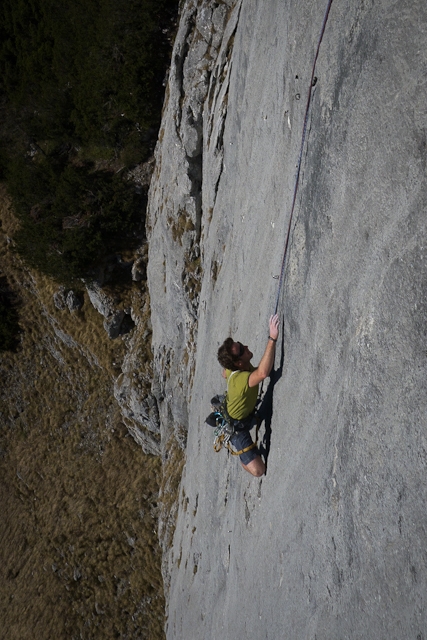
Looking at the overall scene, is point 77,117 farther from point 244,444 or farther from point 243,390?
point 244,444

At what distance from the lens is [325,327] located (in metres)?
5.41

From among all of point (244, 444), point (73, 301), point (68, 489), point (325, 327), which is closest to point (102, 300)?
point (73, 301)

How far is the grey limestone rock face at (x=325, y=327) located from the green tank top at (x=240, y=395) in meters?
0.29

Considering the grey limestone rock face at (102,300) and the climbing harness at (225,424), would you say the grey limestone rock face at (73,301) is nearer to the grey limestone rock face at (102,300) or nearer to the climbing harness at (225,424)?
the grey limestone rock face at (102,300)

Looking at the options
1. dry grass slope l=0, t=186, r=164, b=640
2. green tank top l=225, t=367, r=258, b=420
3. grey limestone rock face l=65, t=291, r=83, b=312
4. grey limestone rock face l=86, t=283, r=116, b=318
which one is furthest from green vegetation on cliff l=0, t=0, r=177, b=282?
green tank top l=225, t=367, r=258, b=420

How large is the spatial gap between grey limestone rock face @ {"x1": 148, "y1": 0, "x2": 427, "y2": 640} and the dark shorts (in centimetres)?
27

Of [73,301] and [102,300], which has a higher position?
[102,300]

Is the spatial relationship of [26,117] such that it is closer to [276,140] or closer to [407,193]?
[276,140]

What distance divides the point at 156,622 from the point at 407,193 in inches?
667

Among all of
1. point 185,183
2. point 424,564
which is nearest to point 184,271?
point 185,183

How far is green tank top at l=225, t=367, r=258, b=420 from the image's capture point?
7.45 m

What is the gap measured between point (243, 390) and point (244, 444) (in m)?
0.86

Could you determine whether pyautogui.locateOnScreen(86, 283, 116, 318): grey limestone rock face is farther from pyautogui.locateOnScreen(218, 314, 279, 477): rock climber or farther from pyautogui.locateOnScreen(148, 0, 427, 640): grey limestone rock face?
pyautogui.locateOnScreen(218, 314, 279, 477): rock climber

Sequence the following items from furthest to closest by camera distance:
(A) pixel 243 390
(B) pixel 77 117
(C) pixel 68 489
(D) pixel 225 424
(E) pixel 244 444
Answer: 1. (B) pixel 77 117
2. (C) pixel 68 489
3. (D) pixel 225 424
4. (E) pixel 244 444
5. (A) pixel 243 390
